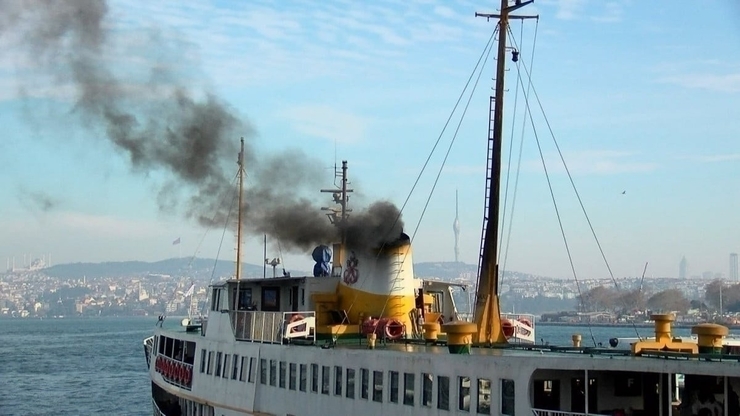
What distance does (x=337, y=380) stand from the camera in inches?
1142

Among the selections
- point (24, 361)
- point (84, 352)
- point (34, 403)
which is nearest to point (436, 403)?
point (34, 403)

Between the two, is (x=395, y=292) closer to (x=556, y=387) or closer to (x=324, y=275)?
(x=324, y=275)

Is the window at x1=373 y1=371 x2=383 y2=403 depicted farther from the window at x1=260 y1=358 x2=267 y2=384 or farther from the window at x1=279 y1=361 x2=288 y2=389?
the window at x1=260 y1=358 x2=267 y2=384

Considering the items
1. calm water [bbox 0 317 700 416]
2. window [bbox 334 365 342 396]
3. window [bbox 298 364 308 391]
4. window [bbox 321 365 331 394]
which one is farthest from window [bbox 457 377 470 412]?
calm water [bbox 0 317 700 416]

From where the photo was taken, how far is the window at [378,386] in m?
27.2

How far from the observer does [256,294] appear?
37.5 m

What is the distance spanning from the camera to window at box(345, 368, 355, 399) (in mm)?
28312

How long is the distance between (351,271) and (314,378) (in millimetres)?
5502

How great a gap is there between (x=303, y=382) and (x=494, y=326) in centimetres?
580

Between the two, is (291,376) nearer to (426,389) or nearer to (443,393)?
(426,389)

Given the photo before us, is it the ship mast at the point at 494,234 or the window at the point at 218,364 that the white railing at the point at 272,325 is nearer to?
the window at the point at 218,364

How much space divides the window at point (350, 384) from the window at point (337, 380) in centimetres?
39

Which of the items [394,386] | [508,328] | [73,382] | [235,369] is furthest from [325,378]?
[73,382]

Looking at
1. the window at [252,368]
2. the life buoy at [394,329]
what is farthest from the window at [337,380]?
the window at [252,368]
